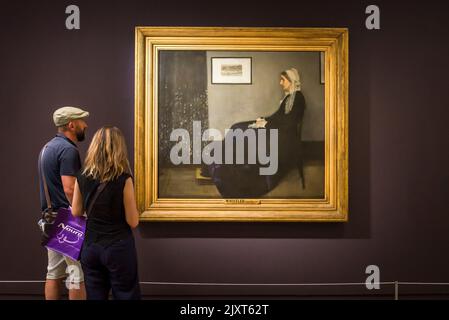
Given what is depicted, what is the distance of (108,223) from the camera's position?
2.64 metres

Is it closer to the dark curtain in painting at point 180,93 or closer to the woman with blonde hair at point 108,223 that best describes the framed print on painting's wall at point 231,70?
the dark curtain in painting at point 180,93

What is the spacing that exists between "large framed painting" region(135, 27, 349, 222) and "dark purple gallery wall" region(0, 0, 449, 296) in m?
0.14

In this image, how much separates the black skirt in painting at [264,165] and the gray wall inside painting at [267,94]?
0.07 meters

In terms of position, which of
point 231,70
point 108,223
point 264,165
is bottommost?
point 108,223

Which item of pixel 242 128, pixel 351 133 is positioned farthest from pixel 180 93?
pixel 351 133

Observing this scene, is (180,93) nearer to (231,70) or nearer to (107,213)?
(231,70)

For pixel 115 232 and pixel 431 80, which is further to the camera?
pixel 431 80

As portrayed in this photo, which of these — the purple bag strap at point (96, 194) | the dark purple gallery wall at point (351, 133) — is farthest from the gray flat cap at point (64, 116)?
the purple bag strap at point (96, 194)

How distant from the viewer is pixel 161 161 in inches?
151

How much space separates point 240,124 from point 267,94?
1.07 feet

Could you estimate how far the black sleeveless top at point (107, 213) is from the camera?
2.63 metres

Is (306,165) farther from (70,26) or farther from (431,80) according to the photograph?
(70,26)

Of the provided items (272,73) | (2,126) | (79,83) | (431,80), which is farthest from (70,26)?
(431,80)

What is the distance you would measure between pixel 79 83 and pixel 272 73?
157 centimetres
